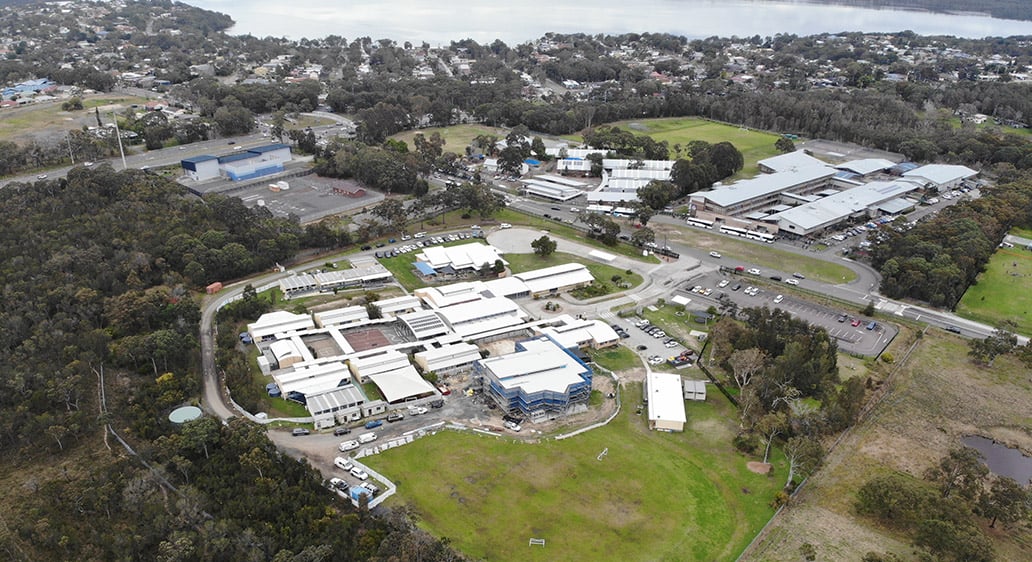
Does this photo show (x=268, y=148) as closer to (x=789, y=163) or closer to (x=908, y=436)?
(x=789, y=163)

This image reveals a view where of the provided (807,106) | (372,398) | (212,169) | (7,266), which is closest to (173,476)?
(372,398)

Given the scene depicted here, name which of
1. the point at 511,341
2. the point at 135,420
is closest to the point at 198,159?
the point at 135,420

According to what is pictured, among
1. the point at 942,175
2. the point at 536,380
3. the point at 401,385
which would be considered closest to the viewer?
the point at 536,380

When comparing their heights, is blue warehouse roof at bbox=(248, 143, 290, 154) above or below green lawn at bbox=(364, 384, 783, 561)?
above

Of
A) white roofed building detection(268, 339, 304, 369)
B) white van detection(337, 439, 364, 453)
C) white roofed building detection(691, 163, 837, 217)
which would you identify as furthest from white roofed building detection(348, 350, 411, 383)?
white roofed building detection(691, 163, 837, 217)

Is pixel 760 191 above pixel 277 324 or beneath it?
above

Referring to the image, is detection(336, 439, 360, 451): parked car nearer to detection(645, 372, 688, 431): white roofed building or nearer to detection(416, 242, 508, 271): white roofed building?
detection(645, 372, 688, 431): white roofed building

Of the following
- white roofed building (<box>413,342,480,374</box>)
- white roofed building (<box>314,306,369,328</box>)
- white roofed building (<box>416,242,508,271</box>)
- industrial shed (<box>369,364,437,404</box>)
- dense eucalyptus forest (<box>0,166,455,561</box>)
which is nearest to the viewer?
dense eucalyptus forest (<box>0,166,455,561</box>)
